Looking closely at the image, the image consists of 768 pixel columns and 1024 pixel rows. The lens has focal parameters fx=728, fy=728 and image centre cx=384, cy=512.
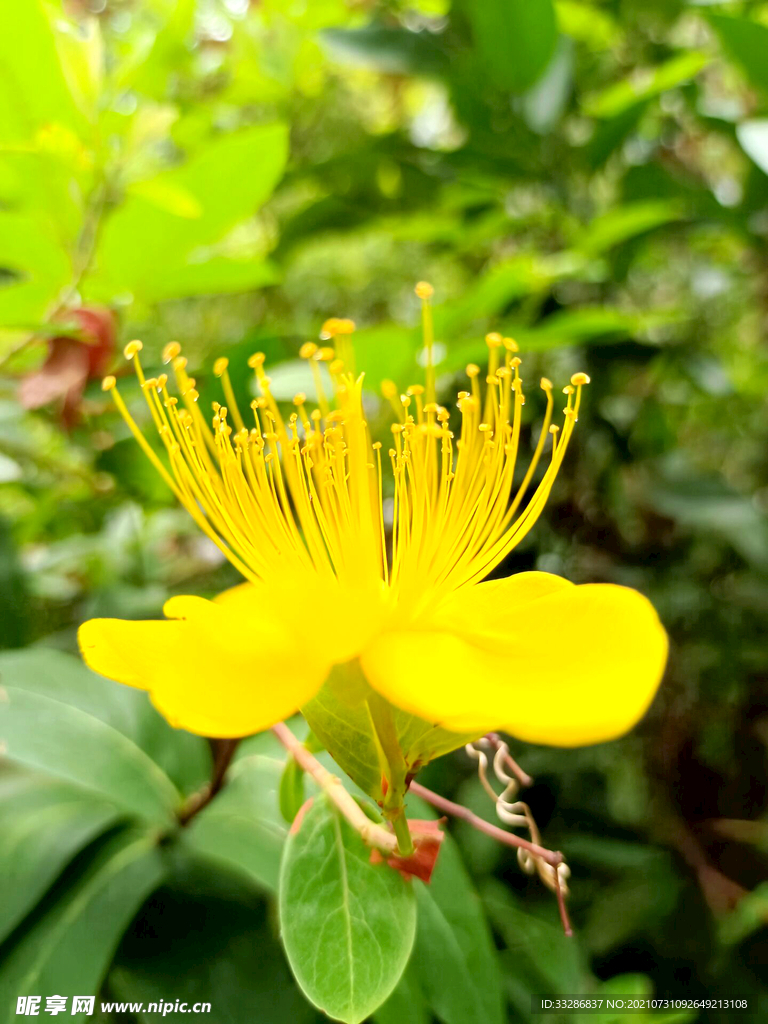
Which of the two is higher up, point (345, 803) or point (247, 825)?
point (345, 803)

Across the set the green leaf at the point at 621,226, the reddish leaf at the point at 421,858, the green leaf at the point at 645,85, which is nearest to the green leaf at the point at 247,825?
the reddish leaf at the point at 421,858

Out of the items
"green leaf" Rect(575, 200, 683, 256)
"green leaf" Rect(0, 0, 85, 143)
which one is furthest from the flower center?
"green leaf" Rect(575, 200, 683, 256)

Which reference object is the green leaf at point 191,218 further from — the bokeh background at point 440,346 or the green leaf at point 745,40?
the green leaf at point 745,40

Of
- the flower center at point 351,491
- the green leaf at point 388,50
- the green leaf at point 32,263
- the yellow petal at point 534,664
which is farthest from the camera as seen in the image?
the green leaf at point 388,50

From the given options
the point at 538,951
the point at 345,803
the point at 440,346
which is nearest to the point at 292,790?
the point at 345,803

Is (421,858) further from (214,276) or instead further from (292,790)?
(214,276)

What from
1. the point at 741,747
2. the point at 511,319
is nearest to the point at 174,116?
the point at 511,319

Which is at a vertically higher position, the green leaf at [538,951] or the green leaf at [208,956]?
the green leaf at [208,956]
